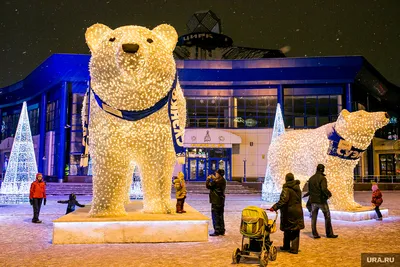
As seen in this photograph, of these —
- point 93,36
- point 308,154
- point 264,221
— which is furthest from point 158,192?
point 308,154

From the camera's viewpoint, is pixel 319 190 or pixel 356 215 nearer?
pixel 319 190

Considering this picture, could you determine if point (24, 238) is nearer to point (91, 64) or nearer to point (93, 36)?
point (91, 64)

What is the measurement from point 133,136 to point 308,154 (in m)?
5.64

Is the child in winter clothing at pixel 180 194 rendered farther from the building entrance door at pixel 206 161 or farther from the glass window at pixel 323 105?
the glass window at pixel 323 105

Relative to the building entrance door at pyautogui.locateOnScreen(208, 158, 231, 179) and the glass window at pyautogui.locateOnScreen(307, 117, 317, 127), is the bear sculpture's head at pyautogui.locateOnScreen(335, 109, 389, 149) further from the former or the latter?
the glass window at pyautogui.locateOnScreen(307, 117, 317, 127)

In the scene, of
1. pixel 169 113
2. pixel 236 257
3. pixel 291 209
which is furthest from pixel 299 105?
pixel 236 257

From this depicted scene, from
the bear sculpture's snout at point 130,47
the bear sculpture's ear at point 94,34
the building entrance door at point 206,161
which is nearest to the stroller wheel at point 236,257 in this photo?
the bear sculpture's snout at point 130,47

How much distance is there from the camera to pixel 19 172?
15.7 metres

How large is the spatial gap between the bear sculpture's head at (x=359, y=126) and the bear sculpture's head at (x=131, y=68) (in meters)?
4.81

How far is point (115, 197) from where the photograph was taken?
6895 mm

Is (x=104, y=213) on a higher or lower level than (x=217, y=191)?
lower

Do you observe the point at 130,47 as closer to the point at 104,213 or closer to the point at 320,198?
the point at 104,213

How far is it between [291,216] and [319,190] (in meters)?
1.69

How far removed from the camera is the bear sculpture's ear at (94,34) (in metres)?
7.05
